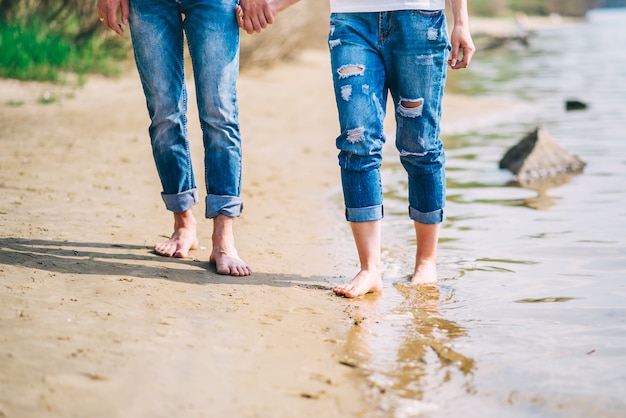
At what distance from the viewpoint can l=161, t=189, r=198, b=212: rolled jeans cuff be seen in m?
3.87

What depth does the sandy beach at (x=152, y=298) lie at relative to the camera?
7.77 ft

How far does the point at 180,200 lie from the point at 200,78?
0.62m

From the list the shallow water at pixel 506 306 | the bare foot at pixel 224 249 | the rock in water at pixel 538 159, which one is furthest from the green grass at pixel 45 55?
the bare foot at pixel 224 249

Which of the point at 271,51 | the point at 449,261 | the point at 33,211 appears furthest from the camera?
the point at 271,51

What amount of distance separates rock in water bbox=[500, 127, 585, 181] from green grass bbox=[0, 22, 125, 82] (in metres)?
5.63

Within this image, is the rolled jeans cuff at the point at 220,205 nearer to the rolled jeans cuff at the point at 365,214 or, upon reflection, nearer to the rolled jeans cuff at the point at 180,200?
the rolled jeans cuff at the point at 180,200

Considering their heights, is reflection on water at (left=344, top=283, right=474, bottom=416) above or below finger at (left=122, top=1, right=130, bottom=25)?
below

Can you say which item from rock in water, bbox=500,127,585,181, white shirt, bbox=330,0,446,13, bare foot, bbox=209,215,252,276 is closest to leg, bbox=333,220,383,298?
bare foot, bbox=209,215,252,276

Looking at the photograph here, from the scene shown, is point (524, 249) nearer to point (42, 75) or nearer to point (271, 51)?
point (42, 75)

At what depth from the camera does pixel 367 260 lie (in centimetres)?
352

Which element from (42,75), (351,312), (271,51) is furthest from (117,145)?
(271,51)

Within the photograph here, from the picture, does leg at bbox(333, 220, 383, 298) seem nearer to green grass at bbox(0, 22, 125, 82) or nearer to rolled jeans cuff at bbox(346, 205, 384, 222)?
rolled jeans cuff at bbox(346, 205, 384, 222)

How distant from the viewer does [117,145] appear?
705cm

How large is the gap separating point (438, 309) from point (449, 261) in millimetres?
864
